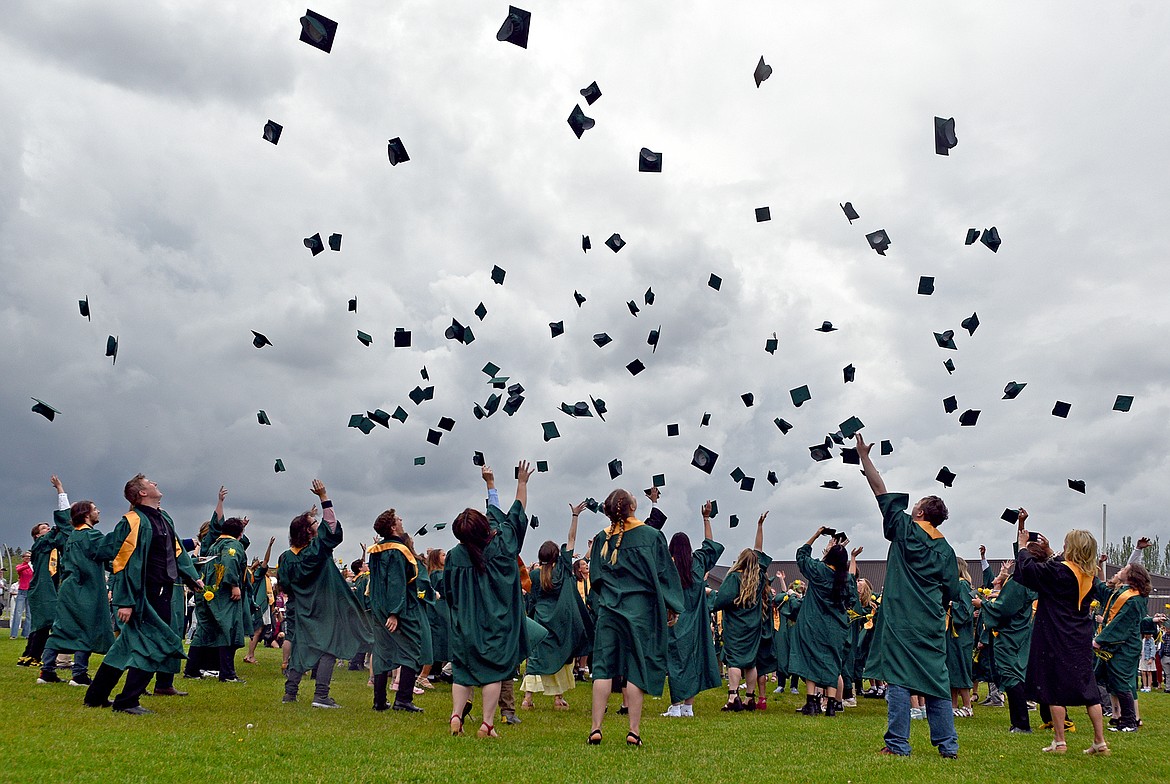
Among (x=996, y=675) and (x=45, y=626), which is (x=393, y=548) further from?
(x=996, y=675)

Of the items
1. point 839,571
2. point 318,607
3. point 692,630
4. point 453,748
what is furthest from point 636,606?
point 839,571

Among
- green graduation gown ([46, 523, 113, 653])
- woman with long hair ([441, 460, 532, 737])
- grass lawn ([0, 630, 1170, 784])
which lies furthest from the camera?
green graduation gown ([46, 523, 113, 653])

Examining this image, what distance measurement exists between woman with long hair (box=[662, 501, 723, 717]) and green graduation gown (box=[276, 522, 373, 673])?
3603 mm

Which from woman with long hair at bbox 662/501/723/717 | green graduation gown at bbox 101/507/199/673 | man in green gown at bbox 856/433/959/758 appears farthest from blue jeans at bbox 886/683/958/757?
green graduation gown at bbox 101/507/199/673

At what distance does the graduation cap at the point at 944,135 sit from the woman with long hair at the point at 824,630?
5.61 m

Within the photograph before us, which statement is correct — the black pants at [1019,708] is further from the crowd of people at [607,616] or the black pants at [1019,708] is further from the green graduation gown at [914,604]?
the green graduation gown at [914,604]

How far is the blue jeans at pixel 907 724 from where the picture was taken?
25.1ft

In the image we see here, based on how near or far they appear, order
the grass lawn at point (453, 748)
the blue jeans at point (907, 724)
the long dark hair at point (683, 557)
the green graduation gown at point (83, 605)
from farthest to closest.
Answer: the long dark hair at point (683, 557) < the green graduation gown at point (83, 605) < the blue jeans at point (907, 724) < the grass lawn at point (453, 748)

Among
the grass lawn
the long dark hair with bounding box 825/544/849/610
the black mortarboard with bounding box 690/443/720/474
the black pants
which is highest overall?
the black mortarboard with bounding box 690/443/720/474

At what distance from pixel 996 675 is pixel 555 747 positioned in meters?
7.02

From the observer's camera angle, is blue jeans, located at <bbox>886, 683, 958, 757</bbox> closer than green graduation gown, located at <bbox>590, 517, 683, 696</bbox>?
Yes

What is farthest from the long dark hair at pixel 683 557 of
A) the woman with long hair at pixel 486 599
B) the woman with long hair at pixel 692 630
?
the woman with long hair at pixel 486 599

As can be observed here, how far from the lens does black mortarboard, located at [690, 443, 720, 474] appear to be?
1367 centimetres

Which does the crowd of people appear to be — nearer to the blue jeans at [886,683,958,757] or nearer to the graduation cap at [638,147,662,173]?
the blue jeans at [886,683,958,757]
